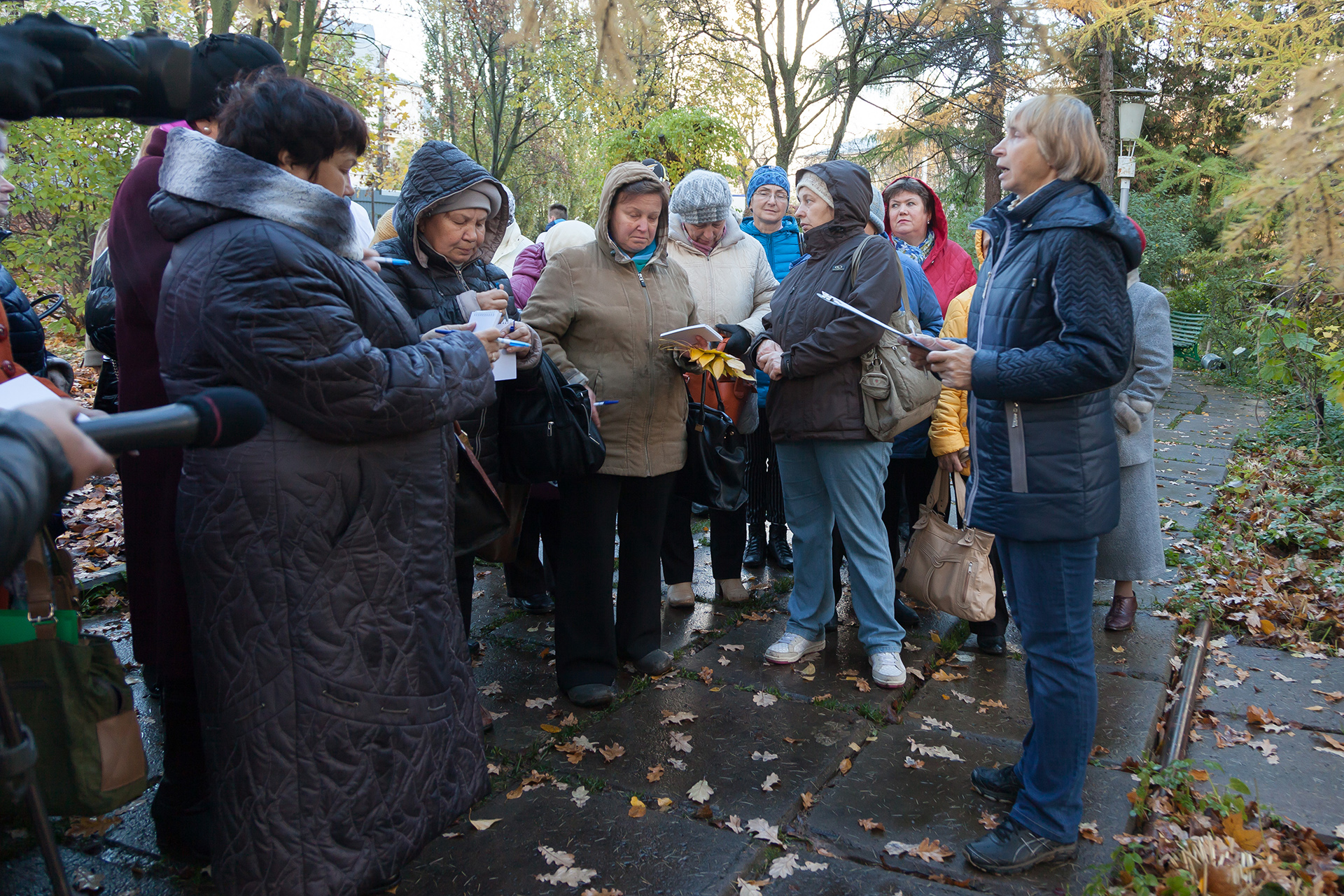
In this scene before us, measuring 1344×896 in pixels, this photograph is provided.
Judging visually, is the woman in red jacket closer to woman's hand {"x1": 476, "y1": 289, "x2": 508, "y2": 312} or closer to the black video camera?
woman's hand {"x1": 476, "y1": 289, "x2": 508, "y2": 312}

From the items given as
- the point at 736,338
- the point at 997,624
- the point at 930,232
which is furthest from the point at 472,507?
the point at 930,232

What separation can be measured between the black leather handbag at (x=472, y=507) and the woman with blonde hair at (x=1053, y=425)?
1555 mm

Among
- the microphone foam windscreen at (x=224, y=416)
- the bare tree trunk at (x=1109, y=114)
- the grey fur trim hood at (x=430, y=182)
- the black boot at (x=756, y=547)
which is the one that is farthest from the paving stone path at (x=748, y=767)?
the bare tree trunk at (x=1109, y=114)

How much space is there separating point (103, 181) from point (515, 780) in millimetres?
7265

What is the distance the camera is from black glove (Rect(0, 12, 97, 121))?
162cm

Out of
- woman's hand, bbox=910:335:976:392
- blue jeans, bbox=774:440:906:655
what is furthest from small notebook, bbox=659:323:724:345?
woman's hand, bbox=910:335:976:392

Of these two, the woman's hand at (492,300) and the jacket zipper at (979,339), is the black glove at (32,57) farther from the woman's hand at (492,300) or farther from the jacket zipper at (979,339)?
the jacket zipper at (979,339)

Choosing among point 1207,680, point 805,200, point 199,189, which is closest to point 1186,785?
point 1207,680

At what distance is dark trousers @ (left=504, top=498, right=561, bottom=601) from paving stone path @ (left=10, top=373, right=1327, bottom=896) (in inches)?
7.7

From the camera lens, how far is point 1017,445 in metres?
2.70

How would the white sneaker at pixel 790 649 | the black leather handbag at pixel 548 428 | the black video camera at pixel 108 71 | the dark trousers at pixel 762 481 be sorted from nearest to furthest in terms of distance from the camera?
the black video camera at pixel 108 71
the black leather handbag at pixel 548 428
the white sneaker at pixel 790 649
the dark trousers at pixel 762 481

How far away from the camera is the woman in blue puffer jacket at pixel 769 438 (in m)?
5.55

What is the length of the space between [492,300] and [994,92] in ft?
30.3

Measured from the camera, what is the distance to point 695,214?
5.06m
